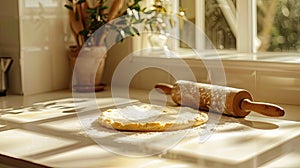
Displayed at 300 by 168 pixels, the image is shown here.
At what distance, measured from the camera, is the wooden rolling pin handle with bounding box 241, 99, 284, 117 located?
4.60 feet

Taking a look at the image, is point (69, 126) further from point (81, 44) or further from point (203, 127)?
point (81, 44)

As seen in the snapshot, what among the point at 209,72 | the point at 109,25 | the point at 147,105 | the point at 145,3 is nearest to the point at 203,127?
the point at 147,105

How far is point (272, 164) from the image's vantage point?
1068 mm

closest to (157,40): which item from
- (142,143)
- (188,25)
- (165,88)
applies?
(188,25)

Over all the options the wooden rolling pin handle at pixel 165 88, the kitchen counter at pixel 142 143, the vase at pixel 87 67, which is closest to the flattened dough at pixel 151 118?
the kitchen counter at pixel 142 143

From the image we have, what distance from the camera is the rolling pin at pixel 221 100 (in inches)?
56.2

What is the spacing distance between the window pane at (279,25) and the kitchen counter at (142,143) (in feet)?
1.09

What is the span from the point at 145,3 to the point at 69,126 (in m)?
0.82

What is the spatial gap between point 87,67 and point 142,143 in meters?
0.77

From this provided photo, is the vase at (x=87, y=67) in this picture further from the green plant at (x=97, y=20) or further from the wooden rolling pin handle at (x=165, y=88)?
the wooden rolling pin handle at (x=165, y=88)

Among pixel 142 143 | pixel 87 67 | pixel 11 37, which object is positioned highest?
pixel 11 37

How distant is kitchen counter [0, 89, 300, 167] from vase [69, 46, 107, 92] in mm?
345

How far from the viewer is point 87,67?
1.96 meters

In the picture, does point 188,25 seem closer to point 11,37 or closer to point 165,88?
point 165,88
